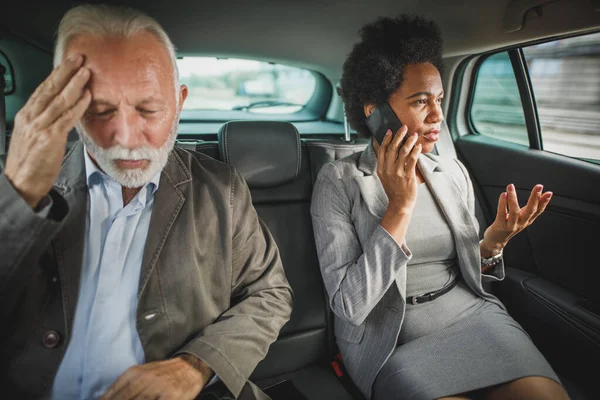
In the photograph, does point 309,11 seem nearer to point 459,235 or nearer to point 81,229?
point 459,235

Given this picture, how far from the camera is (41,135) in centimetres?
90

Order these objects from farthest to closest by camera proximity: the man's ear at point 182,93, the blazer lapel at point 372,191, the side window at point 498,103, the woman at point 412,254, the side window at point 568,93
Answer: the side window at point 498,103 → the side window at point 568,93 → the blazer lapel at point 372,191 → the woman at point 412,254 → the man's ear at point 182,93

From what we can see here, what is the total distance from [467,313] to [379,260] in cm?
51

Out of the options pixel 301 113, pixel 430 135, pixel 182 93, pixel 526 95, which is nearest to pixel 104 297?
pixel 182 93

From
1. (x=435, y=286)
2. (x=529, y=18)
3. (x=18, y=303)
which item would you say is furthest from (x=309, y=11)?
(x=18, y=303)

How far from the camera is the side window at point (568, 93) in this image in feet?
7.15

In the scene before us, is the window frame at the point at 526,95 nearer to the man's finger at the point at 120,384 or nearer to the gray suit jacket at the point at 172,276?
the gray suit jacket at the point at 172,276

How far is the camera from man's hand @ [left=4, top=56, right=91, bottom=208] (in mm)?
Result: 906

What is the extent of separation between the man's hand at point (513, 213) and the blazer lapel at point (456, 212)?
10cm

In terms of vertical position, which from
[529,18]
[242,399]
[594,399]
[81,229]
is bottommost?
[594,399]

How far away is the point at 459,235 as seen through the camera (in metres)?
1.68

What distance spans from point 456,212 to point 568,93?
131 cm

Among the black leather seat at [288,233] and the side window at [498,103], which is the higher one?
the side window at [498,103]

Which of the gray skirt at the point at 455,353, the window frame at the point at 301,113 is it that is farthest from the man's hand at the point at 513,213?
the window frame at the point at 301,113
